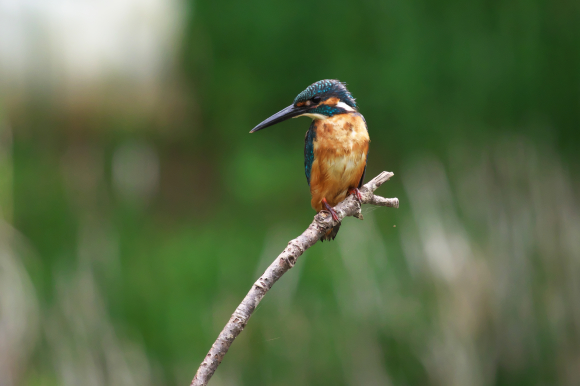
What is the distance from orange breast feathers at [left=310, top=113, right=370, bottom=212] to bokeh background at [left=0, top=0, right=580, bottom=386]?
157 centimetres

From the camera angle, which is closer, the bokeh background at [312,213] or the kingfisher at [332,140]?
the kingfisher at [332,140]

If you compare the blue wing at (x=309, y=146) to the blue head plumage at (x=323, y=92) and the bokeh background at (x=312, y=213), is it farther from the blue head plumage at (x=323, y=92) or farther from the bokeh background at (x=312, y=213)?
the bokeh background at (x=312, y=213)

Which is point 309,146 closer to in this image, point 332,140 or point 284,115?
point 332,140

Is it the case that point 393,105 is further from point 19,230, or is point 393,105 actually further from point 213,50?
point 19,230

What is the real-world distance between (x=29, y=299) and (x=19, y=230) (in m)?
0.51

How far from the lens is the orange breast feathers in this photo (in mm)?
835

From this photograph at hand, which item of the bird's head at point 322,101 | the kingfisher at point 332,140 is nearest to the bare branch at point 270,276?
the kingfisher at point 332,140

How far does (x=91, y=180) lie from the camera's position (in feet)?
10.6

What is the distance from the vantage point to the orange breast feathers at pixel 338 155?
32.9 inches

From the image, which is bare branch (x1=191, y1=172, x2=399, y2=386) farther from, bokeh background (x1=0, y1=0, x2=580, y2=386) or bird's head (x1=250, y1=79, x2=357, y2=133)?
bokeh background (x1=0, y1=0, x2=580, y2=386)

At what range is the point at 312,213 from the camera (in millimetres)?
2748

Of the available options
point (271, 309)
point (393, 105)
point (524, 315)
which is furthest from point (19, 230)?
point (524, 315)

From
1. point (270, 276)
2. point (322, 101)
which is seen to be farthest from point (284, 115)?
point (270, 276)

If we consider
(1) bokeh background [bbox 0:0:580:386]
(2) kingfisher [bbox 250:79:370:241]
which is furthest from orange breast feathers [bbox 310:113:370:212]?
(1) bokeh background [bbox 0:0:580:386]
